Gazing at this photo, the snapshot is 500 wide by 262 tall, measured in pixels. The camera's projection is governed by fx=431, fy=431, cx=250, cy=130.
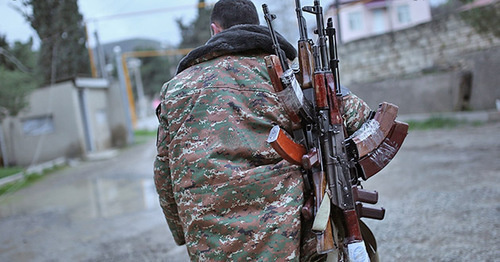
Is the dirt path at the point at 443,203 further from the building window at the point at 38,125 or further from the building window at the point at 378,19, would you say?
the building window at the point at 378,19

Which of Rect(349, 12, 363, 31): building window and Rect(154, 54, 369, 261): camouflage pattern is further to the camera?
Rect(349, 12, 363, 31): building window

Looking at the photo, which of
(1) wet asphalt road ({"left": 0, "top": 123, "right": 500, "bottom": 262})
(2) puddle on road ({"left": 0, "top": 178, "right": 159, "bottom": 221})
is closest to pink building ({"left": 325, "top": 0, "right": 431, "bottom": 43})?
(1) wet asphalt road ({"left": 0, "top": 123, "right": 500, "bottom": 262})

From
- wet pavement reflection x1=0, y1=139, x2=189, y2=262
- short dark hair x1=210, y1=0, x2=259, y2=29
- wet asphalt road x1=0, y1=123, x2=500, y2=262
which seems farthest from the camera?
wet pavement reflection x1=0, y1=139, x2=189, y2=262

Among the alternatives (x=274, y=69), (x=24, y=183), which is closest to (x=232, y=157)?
(x=274, y=69)

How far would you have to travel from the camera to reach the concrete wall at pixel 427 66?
9.74 meters

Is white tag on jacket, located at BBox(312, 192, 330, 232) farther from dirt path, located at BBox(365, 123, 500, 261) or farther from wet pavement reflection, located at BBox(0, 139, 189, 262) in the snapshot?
wet pavement reflection, located at BBox(0, 139, 189, 262)

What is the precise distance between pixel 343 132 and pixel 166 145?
755 millimetres

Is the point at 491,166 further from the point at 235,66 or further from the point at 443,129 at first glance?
the point at 235,66

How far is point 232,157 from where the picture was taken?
5.56 feet

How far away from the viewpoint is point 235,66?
178cm

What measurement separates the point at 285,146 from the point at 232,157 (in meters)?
0.22

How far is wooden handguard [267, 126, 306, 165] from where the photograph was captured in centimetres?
157

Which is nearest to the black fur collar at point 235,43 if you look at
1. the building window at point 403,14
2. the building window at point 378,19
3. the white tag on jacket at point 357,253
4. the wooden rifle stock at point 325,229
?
the wooden rifle stock at point 325,229

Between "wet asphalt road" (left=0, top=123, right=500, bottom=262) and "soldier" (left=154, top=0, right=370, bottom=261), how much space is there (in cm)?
208
